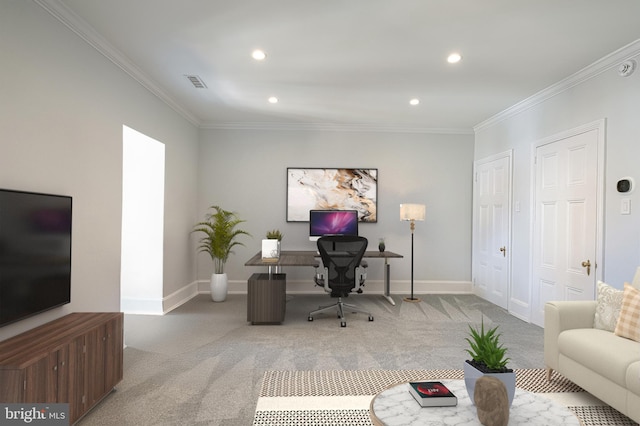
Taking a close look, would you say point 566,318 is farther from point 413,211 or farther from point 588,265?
point 413,211

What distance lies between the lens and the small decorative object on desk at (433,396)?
1739mm

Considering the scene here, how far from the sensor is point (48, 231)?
2.45 meters

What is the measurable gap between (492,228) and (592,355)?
10.9 feet

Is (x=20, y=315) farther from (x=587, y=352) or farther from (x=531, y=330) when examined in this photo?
(x=531, y=330)

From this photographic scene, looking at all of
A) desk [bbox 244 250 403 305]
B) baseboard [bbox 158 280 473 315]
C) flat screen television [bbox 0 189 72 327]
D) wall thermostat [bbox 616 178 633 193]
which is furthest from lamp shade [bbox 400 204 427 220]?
flat screen television [bbox 0 189 72 327]

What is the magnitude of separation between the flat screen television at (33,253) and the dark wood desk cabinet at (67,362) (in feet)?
0.58

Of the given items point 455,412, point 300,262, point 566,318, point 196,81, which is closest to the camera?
point 455,412

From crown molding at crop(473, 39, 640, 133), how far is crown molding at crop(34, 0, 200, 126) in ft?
14.4

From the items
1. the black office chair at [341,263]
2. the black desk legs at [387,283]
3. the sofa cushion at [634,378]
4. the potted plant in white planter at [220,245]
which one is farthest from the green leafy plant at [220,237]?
the sofa cushion at [634,378]

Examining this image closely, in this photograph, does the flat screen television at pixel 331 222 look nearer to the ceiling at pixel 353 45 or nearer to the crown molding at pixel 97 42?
the ceiling at pixel 353 45

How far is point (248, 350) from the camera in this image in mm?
3555

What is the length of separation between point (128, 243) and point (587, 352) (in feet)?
15.9

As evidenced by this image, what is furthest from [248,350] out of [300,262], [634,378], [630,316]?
[630,316]

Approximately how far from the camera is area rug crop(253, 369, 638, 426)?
2.35m
